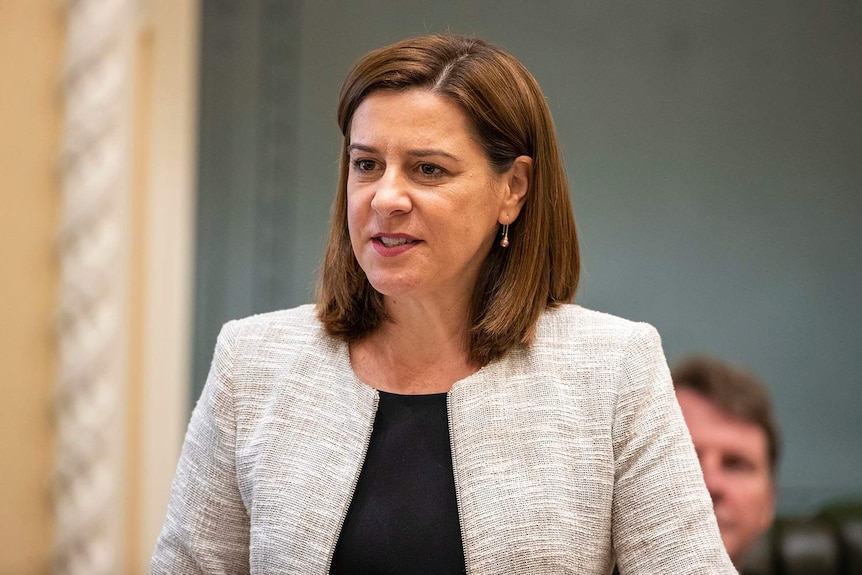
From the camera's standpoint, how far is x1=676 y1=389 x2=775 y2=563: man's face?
2.25 metres

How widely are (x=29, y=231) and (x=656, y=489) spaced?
90 cm

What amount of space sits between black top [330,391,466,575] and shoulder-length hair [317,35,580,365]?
0.14 meters

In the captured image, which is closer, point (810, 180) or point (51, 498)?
point (51, 498)

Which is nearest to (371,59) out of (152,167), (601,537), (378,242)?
(378,242)

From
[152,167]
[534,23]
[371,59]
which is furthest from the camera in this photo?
[534,23]

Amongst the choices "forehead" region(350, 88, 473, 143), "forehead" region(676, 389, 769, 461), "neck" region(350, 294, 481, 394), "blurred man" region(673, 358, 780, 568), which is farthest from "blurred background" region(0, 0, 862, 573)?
"forehead" region(350, 88, 473, 143)

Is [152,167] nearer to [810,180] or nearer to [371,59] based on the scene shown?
[371,59]

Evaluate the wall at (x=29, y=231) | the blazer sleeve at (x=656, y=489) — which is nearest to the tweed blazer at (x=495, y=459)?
the blazer sleeve at (x=656, y=489)

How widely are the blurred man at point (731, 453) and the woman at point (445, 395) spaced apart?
0.87 meters

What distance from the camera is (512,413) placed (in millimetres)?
1455

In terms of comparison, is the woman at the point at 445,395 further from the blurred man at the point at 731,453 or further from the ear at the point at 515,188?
the blurred man at the point at 731,453

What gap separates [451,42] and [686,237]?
248 centimetres

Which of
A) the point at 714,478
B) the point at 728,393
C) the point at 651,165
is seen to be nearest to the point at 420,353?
the point at 714,478

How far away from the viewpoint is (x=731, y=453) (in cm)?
235
